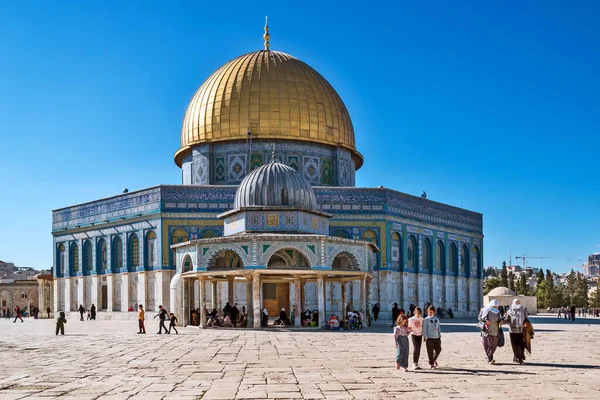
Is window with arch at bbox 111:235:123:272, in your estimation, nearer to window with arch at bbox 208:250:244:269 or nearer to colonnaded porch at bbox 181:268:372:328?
window with arch at bbox 208:250:244:269

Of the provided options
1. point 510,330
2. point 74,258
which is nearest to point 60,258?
point 74,258

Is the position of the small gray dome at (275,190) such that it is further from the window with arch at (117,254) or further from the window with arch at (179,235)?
the window with arch at (117,254)

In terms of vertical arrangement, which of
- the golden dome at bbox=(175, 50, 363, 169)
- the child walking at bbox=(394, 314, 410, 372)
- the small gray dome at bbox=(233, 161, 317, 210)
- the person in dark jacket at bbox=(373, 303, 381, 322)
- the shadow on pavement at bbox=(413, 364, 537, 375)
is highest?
the golden dome at bbox=(175, 50, 363, 169)

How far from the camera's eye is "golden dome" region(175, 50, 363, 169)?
4234 centimetres

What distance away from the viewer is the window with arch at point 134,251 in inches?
1644

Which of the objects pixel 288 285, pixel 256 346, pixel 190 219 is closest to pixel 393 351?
pixel 256 346

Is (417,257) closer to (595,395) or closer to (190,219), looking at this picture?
(190,219)

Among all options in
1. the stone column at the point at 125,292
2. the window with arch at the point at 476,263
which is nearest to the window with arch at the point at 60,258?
the stone column at the point at 125,292

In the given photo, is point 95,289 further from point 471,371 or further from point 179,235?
point 471,371

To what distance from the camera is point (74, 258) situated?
152 ft

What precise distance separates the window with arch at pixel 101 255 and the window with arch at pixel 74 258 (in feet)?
7.72

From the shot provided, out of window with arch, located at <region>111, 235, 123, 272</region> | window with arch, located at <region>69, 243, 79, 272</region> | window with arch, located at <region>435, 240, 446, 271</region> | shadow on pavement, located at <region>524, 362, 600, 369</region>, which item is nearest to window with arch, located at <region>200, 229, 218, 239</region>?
window with arch, located at <region>111, 235, 123, 272</region>

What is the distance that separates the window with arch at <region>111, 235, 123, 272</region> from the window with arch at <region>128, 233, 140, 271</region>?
1.01 metres

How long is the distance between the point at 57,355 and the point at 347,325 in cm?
1312
